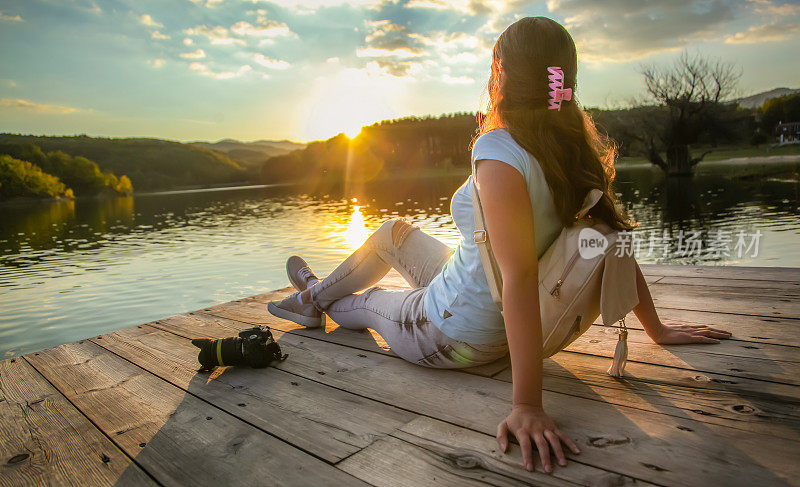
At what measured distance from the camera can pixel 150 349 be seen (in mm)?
2562

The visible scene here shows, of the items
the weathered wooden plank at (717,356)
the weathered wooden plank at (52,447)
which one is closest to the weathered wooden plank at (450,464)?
the weathered wooden plank at (52,447)

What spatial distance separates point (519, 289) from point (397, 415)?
2.07 feet

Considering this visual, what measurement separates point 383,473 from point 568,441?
49 cm

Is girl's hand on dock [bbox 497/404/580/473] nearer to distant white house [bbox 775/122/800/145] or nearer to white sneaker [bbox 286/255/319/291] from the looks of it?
white sneaker [bbox 286/255/319/291]

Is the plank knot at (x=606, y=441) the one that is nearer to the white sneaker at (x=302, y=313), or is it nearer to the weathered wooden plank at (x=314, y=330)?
the weathered wooden plank at (x=314, y=330)

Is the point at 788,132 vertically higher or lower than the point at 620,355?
higher

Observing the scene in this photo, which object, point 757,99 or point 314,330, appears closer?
point 314,330

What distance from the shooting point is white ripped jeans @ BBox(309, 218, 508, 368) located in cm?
179

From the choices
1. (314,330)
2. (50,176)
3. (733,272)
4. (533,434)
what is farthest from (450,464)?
(50,176)

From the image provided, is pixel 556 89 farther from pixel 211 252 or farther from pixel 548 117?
pixel 211 252

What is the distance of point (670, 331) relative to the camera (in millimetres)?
1992

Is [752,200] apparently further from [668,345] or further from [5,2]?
[5,2]

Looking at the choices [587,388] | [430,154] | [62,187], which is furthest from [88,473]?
[62,187]

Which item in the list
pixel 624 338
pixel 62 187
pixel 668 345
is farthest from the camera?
pixel 62 187
